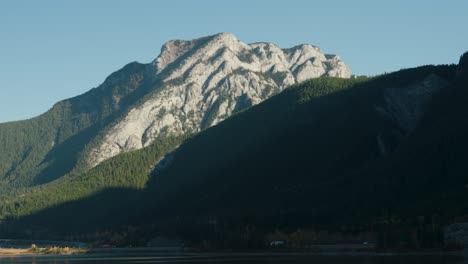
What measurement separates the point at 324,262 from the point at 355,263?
35.7ft

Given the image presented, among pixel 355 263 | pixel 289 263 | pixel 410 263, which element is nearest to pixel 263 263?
pixel 289 263

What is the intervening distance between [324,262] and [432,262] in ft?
96.3

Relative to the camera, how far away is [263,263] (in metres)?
200

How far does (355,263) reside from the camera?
185 m

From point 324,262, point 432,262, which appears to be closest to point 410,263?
point 432,262

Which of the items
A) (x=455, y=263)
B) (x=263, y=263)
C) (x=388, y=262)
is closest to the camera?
(x=455, y=263)

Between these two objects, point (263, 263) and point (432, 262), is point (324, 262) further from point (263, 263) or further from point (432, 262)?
point (432, 262)

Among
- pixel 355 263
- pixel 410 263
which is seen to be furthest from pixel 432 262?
pixel 355 263

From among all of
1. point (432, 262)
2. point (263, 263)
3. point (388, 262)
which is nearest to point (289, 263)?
point (263, 263)

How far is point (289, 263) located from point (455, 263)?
4325 centimetres

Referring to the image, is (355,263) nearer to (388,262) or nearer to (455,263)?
(388,262)

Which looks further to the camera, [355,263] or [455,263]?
[355,263]

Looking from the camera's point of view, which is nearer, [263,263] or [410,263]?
[410,263]

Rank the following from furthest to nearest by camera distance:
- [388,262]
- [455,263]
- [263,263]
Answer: [263,263] < [388,262] < [455,263]
